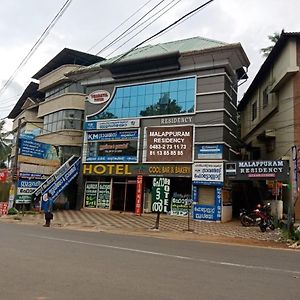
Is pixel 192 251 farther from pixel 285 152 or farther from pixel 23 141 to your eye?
pixel 23 141

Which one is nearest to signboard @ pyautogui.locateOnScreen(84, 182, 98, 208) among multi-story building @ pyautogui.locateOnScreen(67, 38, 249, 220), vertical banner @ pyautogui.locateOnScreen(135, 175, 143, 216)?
multi-story building @ pyautogui.locateOnScreen(67, 38, 249, 220)

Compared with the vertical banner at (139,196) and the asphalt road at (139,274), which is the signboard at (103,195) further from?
the asphalt road at (139,274)

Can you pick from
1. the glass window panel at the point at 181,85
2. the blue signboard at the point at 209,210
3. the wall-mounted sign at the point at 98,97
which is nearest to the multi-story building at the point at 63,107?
the wall-mounted sign at the point at 98,97

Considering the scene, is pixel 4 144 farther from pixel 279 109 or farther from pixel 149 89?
pixel 279 109

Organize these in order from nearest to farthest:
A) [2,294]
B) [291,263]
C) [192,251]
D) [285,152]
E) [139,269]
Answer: [2,294] → [139,269] → [291,263] → [192,251] → [285,152]

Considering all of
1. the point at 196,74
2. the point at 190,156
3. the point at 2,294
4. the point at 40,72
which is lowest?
the point at 2,294

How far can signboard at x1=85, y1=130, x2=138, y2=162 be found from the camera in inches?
1164

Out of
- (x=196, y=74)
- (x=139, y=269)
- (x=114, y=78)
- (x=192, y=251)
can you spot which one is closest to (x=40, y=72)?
(x=114, y=78)

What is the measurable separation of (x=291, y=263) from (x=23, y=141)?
2322cm

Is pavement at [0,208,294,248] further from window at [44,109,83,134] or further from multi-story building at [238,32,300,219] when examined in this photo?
window at [44,109,83,134]

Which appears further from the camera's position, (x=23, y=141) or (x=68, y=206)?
(x=68, y=206)

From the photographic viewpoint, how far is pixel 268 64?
1181 inches

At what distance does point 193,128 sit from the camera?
27.1 meters

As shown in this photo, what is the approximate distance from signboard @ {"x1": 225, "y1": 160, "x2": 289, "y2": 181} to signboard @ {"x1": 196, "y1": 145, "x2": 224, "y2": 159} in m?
0.91
